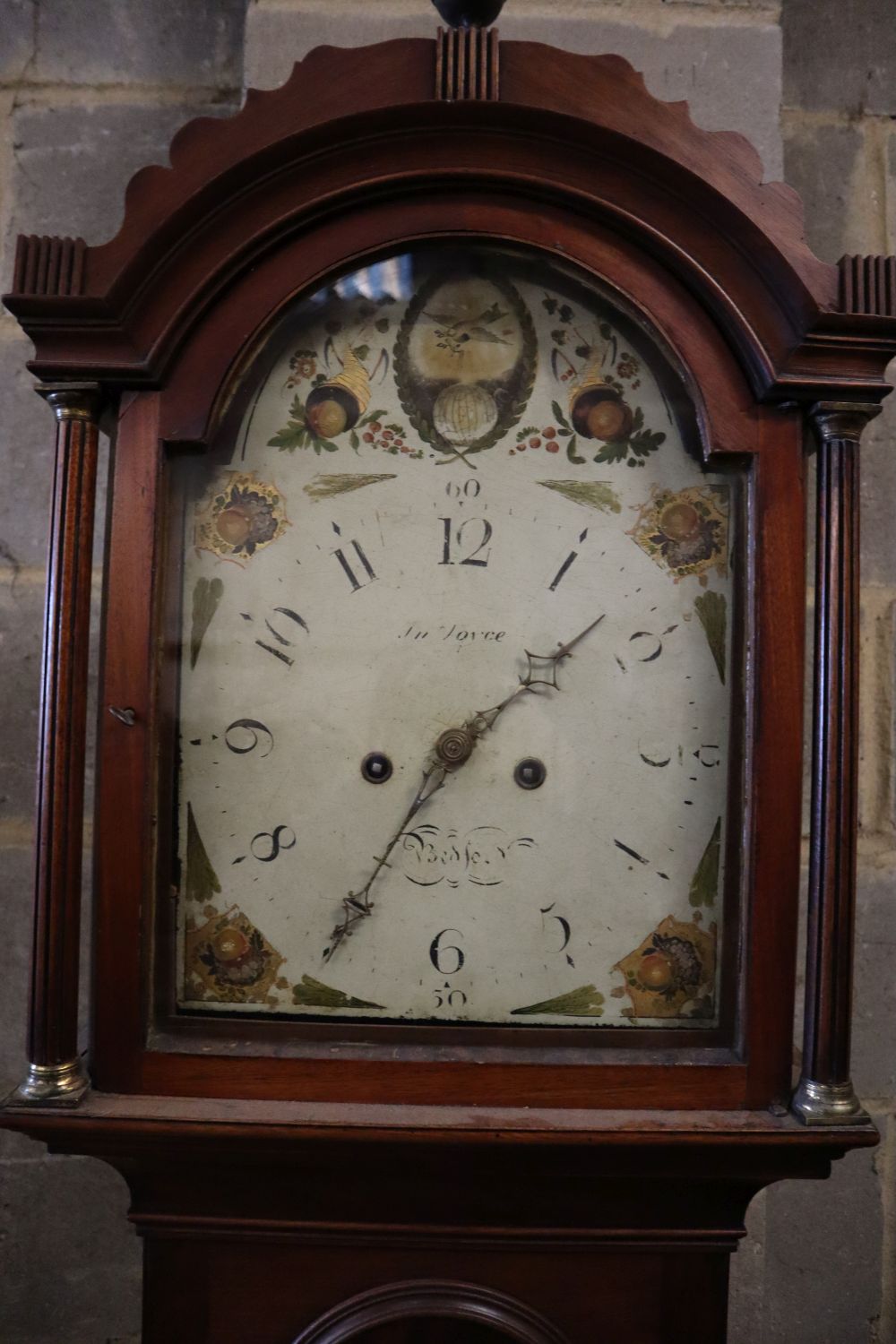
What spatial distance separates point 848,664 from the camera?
691 mm

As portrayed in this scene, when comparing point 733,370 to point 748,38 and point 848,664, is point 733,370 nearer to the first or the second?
point 848,664

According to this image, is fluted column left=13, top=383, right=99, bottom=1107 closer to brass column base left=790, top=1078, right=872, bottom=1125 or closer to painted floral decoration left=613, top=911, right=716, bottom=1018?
painted floral decoration left=613, top=911, right=716, bottom=1018

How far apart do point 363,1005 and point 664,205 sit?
59cm

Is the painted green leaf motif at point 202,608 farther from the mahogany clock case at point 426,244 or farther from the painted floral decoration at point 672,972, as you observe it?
the painted floral decoration at point 672,972

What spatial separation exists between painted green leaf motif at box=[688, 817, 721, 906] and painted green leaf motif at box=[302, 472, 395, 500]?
0.35m

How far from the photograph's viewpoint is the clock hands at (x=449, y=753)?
71 cm

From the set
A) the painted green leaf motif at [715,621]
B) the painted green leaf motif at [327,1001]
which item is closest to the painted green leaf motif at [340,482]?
the painted green leaf motif at [715,621]

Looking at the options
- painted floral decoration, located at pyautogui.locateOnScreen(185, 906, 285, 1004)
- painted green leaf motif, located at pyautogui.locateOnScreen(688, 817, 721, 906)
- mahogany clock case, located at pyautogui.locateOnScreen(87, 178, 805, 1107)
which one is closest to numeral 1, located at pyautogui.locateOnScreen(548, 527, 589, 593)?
mahogany clock case, located at pyautogui.locateOnScreen(87, 178, 805, 1107)

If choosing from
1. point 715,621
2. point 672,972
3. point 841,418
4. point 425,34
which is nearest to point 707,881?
point 672,972

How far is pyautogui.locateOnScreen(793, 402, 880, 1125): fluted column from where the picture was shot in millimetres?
678

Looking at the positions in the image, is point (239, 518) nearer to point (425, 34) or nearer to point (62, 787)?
point (62, 787)

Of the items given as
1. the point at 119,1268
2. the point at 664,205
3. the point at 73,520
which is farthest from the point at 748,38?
the point at 119,1268

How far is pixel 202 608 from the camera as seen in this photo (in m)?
0.71

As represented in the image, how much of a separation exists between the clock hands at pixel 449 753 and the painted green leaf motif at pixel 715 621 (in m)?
0.07
